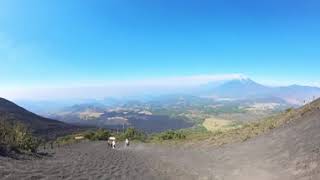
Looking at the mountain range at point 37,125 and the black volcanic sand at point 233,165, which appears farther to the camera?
the mountain range at point 37,125

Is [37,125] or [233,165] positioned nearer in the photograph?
[233,165]

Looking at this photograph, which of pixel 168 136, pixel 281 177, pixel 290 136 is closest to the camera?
pixel 281 177

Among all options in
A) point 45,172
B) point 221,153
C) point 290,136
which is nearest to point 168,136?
point 221,153

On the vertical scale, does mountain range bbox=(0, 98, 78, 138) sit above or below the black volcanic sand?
below

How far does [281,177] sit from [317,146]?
369 centimetres

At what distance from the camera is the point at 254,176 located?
22172mm

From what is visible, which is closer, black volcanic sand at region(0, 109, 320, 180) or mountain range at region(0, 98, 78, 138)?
black volcanic sand at region(0, 109, 320, 180)

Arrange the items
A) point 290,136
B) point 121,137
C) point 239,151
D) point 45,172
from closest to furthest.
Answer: point 45,172, point 290,136, point 239,151, point 121,137

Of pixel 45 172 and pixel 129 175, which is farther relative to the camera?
pixel 129 175

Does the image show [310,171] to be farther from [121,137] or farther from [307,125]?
[121,137]

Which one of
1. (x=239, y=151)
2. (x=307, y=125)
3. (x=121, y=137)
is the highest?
(x=307, y=125)

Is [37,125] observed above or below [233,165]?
below

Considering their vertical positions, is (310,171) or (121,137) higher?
(310,171)

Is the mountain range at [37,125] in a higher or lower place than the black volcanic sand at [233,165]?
lower
